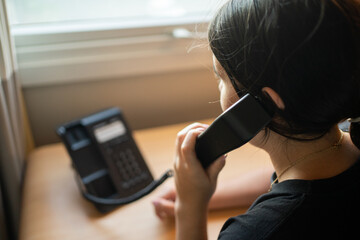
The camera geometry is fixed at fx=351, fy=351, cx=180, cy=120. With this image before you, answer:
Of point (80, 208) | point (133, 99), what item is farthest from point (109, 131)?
point (133, 99)

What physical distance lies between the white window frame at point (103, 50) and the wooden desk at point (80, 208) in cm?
21

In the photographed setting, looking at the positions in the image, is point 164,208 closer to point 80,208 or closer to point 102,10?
point 80,208

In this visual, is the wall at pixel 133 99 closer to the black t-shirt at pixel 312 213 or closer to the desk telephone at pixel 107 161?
the desk telephone at pixel 107 161

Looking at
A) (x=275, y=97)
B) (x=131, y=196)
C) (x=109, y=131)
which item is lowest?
(x=131, y=196)

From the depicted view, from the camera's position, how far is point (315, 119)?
18.9 inches

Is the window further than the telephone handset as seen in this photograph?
Yes

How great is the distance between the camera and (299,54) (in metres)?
0.43

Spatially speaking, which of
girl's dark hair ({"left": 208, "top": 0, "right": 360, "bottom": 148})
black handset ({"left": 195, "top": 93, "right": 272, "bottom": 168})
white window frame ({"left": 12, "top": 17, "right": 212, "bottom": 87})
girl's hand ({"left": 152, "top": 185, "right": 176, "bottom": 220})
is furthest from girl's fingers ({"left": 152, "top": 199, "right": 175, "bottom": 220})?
white window frame ({"left": 12, "top": 17, "right": 212, "bottom": 87})

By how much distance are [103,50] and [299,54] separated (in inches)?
25.7

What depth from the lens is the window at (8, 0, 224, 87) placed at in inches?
36.3

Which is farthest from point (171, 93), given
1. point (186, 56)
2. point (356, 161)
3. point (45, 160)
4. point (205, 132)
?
point (356, 161)

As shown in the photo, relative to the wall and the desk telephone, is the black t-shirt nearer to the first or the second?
the desk telephone

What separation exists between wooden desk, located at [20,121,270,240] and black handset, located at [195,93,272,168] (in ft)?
0.54

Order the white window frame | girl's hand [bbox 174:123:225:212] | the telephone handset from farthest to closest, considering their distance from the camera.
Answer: the white window frame < the telephone handset < girl's hand [bbox 174:123:225:212]
